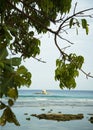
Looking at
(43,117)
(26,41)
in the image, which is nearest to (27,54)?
(26,41)

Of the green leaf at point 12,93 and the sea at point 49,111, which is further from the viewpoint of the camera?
the sea at point 49,111

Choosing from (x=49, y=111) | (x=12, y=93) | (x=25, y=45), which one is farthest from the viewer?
(x=49, y=111)

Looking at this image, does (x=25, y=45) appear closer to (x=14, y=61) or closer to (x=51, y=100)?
(x=14, y=61)

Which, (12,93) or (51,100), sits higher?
(12,93)

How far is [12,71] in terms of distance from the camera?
1937mm

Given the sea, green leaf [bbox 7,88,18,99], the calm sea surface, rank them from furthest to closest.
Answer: the calm sea surface → the sea → green leaf [bbox 7,88,18,99]

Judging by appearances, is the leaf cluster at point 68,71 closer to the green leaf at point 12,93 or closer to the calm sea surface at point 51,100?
the green leaf at point 12,93

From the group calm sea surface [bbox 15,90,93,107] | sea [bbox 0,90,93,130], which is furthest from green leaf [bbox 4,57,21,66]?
calm sea surface [bbox 15,90,93,107]

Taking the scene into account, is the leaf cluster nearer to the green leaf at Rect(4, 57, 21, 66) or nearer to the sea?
the green leaf at Rect(4, 57, 21, 66)

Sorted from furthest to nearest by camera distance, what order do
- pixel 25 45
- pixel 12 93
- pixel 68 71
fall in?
pixel 25 45 → pixel 68 71 → pixel 12 93

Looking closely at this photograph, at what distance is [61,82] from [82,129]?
2548cm

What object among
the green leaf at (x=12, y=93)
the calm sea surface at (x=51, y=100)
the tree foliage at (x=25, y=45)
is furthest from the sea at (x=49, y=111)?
the green leaf at (x=12, y=93)

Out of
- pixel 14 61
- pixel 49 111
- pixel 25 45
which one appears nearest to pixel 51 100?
pixel 49 111

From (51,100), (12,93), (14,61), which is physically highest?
(14,61)
